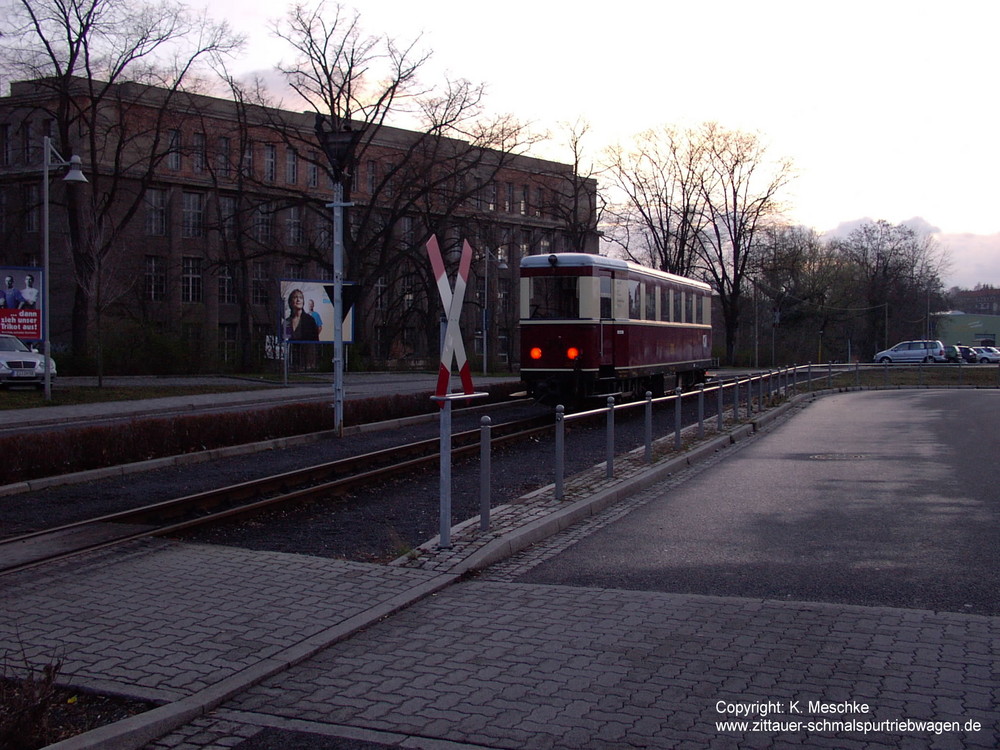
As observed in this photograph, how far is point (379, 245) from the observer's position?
56.0 meters

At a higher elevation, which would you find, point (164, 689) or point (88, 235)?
point (88, 235)

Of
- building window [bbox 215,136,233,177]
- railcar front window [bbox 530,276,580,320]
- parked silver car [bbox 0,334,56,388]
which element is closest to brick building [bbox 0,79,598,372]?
building window [bbox 215,136,233,177]

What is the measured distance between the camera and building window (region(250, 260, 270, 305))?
2505 inches

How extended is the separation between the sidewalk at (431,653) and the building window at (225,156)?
44.6 m

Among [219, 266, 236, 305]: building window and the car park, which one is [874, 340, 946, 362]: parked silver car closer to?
the car park

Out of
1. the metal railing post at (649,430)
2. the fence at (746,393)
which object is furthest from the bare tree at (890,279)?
the metal railing post at (649,430)

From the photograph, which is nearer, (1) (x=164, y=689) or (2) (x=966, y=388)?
(1) (x=164, y=689)

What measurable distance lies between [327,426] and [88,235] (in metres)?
27.0

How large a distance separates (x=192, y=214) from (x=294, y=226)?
6312 mm

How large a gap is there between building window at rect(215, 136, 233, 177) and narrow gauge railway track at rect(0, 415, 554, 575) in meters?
38.3

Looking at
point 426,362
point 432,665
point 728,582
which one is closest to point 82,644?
point 432,665

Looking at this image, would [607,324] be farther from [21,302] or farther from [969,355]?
[969,355]

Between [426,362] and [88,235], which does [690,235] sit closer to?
[426,362]

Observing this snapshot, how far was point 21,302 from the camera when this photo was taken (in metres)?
27.3
